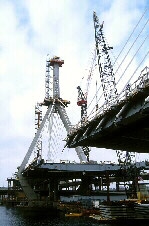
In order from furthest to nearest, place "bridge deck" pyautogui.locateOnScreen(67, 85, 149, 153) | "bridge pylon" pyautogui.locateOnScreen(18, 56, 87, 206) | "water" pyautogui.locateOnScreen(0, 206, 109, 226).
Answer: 1. "bridge pylon" pyautogui.locateOnScreen(18, 56, 87, 206)
2. "water" pyautogui.locateOnScreen(0, 206, 109, 226)
3. "bridge deck" pyautogui.locateOnScreen(67, 85, 149, 153)

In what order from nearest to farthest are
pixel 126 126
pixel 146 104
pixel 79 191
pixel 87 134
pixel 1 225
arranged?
pixel 146 104 < pixel 126 126 < pixel 87 134 < pixel 1 225 < pixel 79 191

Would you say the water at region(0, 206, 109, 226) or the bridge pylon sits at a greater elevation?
the bridge pylon

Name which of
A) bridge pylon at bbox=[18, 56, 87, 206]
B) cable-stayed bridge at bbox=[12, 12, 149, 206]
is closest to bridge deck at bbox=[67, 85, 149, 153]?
cable-stayed bridge at bbox=[12, 12, 149, 206]

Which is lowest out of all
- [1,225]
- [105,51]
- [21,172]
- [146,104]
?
[1,225]

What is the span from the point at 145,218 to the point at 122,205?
362cm

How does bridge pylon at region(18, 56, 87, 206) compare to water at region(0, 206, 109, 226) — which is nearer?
water at region(0, 206, 109, 226)

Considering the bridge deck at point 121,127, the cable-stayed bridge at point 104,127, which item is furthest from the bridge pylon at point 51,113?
the bridge deck at point 121,127

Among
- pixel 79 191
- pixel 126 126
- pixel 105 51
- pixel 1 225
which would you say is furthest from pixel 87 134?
pixel 79 191

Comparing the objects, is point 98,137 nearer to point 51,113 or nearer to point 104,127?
point 104,127

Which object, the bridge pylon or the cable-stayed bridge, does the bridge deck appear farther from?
the bridge pylon

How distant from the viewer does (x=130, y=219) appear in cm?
4278

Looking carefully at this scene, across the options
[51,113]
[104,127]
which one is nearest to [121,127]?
[104,127]

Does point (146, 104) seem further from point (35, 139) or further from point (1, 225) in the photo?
point (35, 139)

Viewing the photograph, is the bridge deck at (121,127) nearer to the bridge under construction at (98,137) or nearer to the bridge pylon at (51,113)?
the bridge under construction at (98,137)
